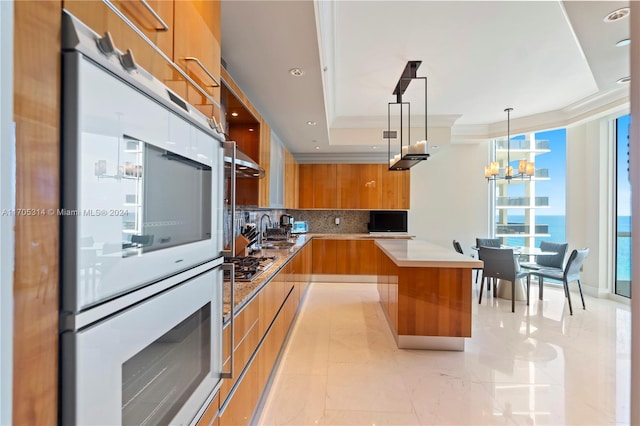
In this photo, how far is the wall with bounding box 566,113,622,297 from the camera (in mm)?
4820

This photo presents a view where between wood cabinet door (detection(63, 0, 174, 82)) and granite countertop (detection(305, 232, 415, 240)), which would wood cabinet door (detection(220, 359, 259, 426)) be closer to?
wood cabinet door (detection(63, 0, 174, 82))

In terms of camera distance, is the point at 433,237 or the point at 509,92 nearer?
the point at 509,92

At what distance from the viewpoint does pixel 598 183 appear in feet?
16.0

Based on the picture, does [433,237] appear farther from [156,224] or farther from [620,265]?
[156,224]

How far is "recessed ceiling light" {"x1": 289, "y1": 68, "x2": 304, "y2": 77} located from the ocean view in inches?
166

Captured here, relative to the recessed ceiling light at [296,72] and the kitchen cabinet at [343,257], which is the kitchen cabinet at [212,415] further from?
the kitchen cabinet at [343,257]

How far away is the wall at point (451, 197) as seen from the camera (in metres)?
6.23

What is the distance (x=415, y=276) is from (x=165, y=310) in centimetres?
255

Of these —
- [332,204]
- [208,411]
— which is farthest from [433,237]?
[208,411]

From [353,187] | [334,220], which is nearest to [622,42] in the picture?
[353,187]

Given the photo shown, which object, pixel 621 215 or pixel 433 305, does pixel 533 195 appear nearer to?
pixel 621 215

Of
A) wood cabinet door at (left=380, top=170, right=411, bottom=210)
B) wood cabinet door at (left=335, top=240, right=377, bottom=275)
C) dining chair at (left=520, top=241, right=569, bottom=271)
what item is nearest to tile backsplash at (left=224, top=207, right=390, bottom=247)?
wood cabinet door at (left=380, top=170, right=411, bottom=210)

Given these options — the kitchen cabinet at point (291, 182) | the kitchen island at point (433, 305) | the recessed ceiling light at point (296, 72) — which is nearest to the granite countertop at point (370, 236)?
the kitchen cabinet at point (291, 182)

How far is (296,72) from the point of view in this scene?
7.79 ft
